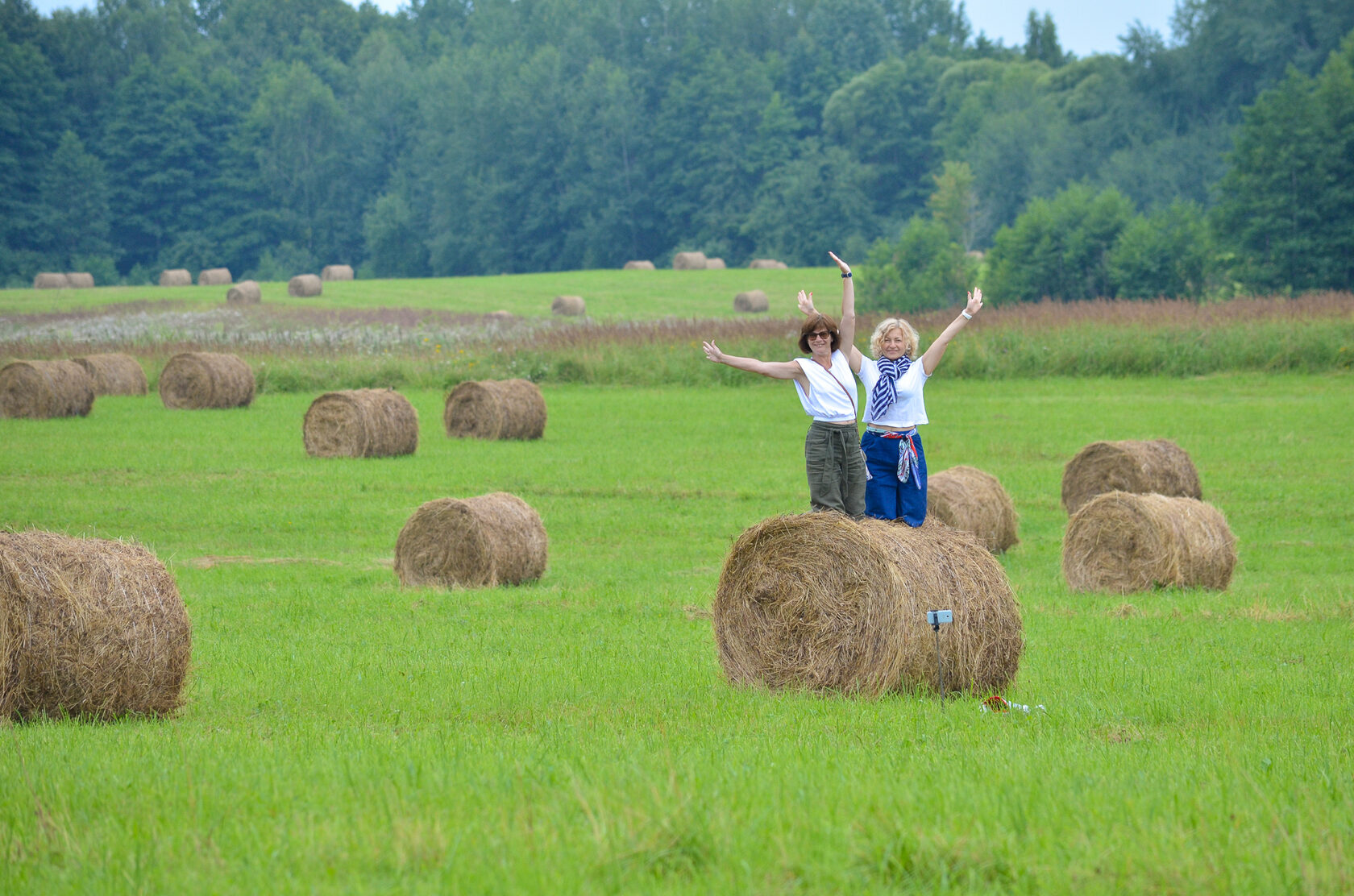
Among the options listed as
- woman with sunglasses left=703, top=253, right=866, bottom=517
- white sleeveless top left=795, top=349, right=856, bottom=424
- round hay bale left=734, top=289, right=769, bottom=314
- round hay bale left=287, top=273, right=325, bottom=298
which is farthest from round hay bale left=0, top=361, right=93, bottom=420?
round hay bale left=287, top=273, right=325, bottom=298

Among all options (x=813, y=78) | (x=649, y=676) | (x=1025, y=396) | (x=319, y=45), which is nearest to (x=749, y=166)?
(x=813, y=78)

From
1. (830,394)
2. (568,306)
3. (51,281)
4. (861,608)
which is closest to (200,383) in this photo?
(830,394)

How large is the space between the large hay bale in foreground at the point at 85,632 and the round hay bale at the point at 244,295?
203 ft

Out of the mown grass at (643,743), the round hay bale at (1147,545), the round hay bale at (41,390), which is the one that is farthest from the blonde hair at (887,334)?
the round hay bale at (41,390)

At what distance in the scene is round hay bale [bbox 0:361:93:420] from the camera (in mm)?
29922

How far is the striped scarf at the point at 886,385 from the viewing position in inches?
381

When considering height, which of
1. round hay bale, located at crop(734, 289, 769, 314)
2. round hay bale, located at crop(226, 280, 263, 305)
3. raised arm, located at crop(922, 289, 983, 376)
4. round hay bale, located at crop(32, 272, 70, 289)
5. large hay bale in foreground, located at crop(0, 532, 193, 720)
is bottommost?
large hay bale in foreground, located at crop(0, 532, 193, 720)

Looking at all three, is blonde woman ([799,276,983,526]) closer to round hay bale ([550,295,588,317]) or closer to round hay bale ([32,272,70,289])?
round hay bale ([550,295,588,317])

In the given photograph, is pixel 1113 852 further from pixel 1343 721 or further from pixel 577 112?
pixel 577 112

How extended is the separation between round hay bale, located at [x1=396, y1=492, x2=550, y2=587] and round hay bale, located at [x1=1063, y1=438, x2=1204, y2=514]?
7185 mm

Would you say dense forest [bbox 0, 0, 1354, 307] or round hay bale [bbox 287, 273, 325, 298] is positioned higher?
dense forest [bbox 0, 0, 1354, 307]

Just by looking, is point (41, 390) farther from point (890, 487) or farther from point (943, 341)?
point (943, 341)

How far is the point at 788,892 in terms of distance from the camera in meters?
4.30

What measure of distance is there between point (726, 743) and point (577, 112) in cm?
10854
